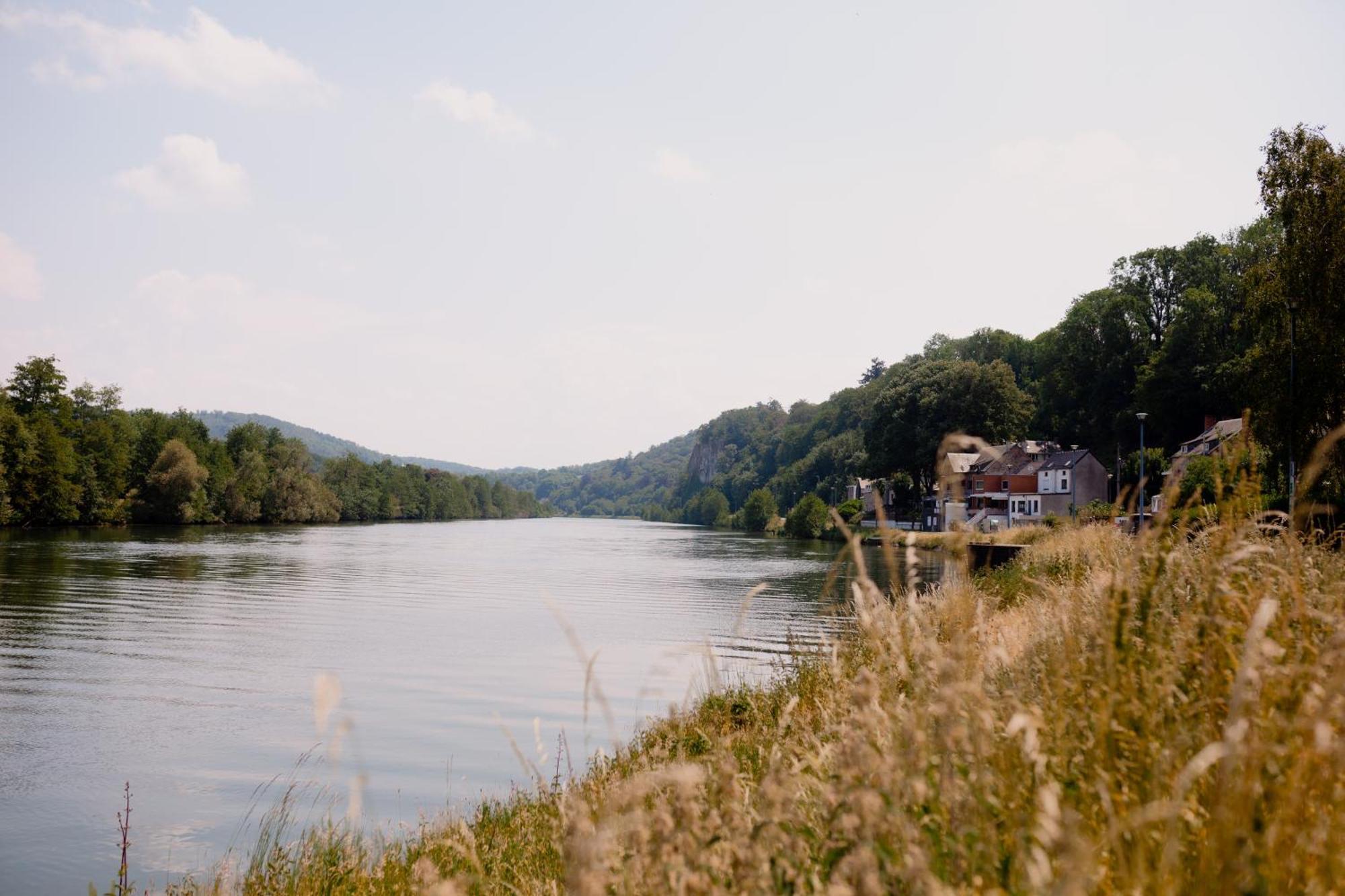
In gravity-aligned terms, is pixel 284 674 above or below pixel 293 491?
below

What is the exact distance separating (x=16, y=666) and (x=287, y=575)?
73.4 ft

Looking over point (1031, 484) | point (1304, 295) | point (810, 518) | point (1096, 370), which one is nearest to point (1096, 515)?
point (1304, 295)

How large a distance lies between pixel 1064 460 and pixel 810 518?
26136 mm

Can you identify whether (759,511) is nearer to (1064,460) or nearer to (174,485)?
(1064,460)

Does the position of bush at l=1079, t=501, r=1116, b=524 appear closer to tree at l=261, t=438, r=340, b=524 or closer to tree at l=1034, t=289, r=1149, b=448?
tree at l=1034, t=289, r=1149, b=448

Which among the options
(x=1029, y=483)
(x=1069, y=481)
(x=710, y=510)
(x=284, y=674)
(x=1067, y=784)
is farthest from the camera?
(x=710, y=510)

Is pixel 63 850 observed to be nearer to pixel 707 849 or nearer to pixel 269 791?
pixel 269 791

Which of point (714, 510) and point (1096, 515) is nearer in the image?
point (1096, 515)

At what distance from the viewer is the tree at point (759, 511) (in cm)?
11631

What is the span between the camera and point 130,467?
302 ft

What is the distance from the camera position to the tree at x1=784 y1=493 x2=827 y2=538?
90125mm

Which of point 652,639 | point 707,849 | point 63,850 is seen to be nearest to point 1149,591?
point 707,849

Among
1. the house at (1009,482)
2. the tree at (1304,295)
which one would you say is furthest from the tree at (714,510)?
the tree at (1304,295)

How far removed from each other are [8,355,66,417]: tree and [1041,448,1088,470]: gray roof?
85.8 metres
